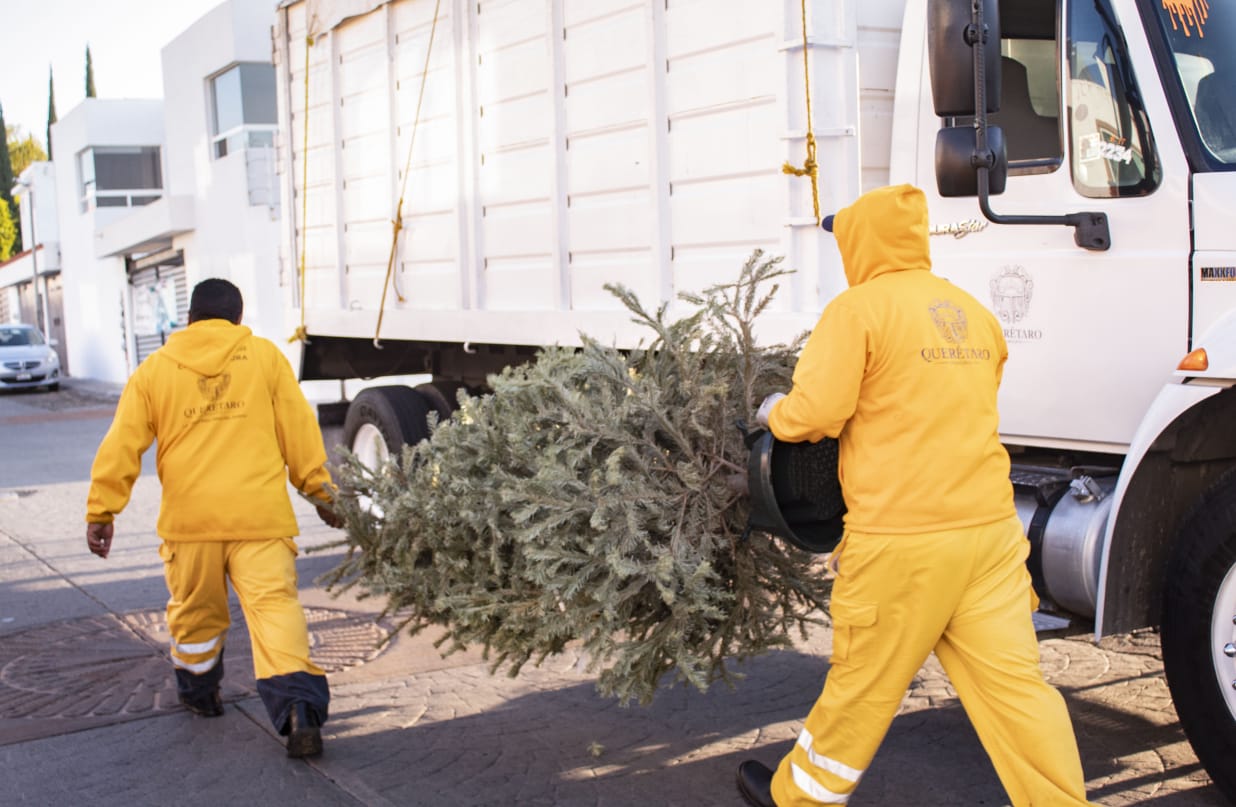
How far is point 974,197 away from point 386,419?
13.2 feet

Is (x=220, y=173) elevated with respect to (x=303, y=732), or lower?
elevated

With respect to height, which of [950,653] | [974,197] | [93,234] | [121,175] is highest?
[121,175]

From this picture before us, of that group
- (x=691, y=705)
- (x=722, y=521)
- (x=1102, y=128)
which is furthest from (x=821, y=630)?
(x=1102, y=128)

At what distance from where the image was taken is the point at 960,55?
3635 millimetres

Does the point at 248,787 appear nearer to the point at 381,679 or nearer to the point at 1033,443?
the point at 381,679

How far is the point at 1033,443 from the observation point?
424 centimetres

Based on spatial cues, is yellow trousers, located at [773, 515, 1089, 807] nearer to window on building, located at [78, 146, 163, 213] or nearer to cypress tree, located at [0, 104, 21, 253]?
window on building, located at [78, 146, 163, 213]

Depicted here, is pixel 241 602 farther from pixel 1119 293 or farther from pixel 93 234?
pixel 93 234

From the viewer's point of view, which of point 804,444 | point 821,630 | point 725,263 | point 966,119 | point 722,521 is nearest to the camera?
point 804,444

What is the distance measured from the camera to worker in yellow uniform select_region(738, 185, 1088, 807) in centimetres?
320

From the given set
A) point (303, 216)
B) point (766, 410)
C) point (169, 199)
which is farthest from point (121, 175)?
point (766, 410)

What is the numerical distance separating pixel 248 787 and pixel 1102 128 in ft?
11.2

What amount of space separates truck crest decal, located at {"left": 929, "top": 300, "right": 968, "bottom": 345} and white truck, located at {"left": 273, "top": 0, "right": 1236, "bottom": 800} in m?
0.57

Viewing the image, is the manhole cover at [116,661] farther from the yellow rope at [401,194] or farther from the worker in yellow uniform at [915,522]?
the worker in yellow uniform at [915,522]
